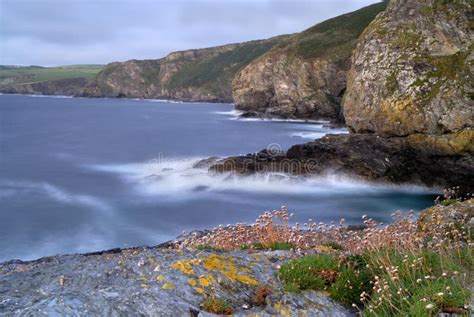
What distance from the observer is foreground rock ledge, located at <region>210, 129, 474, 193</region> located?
93.8 feet

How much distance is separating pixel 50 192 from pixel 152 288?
2679 cm

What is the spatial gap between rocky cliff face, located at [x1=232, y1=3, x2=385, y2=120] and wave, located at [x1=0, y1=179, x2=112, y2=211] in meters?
50.7

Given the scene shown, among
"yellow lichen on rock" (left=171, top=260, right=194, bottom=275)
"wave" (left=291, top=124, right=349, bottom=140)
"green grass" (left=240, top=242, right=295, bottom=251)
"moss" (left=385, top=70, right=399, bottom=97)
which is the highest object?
"moss" (left=385, top=70, right=399, bottom=97)

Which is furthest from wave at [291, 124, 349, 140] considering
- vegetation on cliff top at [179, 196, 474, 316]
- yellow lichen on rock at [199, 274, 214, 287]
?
yellow lichen on rock at [199, 274, 214, 287]

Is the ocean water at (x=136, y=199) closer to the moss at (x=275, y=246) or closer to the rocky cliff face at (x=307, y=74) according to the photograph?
the moss at (x=275, y=246)

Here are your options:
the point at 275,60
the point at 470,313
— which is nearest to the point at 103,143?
the point at 275,60

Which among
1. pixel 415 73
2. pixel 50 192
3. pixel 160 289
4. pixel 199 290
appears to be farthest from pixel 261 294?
pixel 415 73

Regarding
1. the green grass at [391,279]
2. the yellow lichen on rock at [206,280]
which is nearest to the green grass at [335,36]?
the green grass at [391,279]

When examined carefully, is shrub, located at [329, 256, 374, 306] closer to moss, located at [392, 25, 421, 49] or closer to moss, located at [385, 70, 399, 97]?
moss, located at [385, 70, 399, 97]

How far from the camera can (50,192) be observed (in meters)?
29.4

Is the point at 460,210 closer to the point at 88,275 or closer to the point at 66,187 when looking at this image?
the point at 88,275

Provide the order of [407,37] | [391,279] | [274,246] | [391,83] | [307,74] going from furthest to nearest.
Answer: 1. [307,74]
2. [407,37]
3. [391,83]
4. [274,246]
5. [391,279]

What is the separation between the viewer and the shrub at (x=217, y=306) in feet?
16.2

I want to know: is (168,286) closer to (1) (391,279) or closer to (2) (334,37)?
(1) (391,279)
